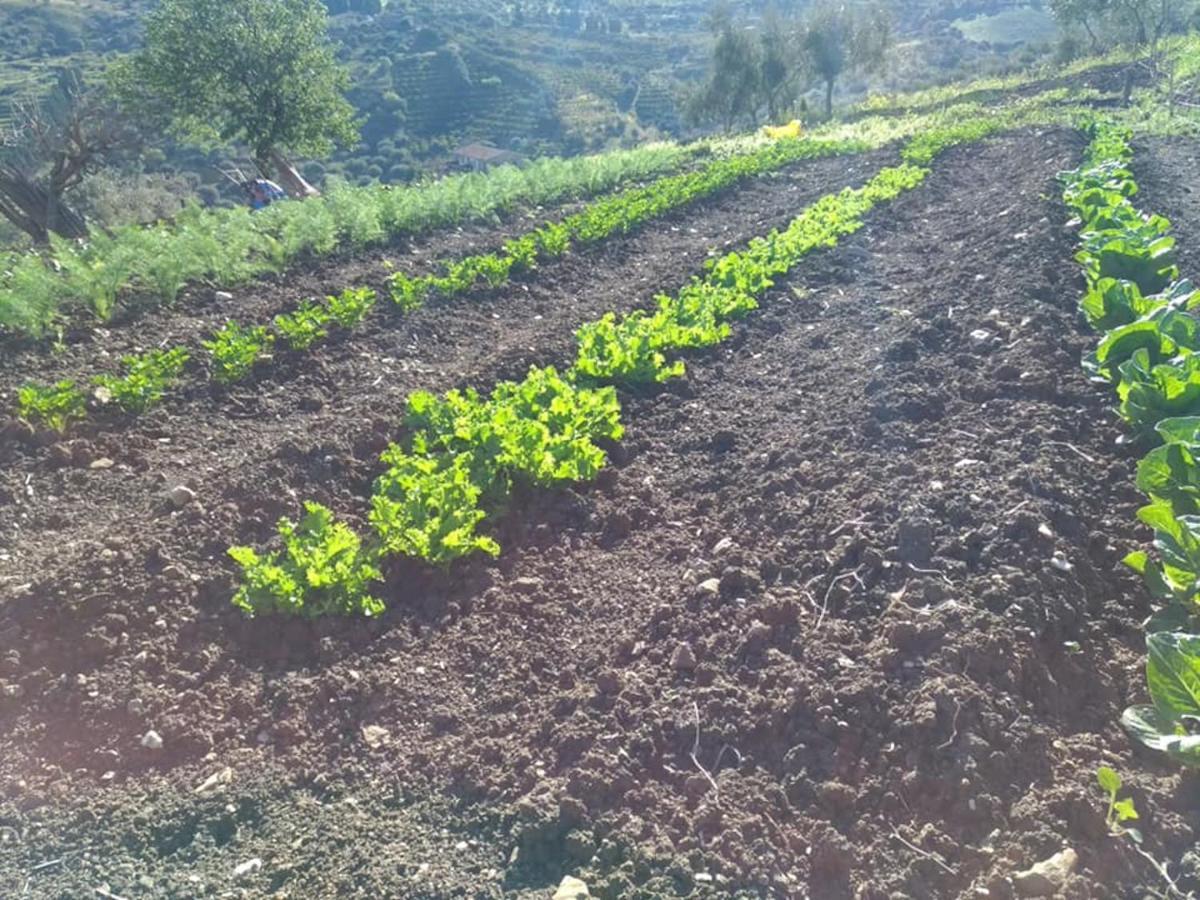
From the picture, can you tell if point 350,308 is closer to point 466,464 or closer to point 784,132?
point 466,464

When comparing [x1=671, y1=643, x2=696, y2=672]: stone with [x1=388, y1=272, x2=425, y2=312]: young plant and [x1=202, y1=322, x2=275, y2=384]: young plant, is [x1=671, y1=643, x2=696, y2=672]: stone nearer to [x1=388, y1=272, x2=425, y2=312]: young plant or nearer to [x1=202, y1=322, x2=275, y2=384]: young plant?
[x1=202, y1=322, x2=275, y2=384]: young plant

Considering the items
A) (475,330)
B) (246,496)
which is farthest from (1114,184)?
(246,496)

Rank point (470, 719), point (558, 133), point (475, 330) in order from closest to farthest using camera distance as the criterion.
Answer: point (470, 719)
point (475, 330)
point (558, 133)

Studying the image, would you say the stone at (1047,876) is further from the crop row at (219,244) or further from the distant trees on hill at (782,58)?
the distant trees on hill at (782,58)

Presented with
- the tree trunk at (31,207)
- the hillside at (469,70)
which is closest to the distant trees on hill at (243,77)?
the tree trunk at (31,207)

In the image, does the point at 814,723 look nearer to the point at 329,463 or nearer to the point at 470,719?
the point at 470,719

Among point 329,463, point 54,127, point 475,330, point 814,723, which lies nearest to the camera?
point 814,723

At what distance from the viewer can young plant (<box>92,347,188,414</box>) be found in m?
7.04

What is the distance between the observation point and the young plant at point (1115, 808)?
3.04 m

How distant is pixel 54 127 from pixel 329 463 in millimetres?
14105

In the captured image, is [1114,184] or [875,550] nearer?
[875,550]

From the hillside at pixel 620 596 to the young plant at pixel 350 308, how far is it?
1.9 inches

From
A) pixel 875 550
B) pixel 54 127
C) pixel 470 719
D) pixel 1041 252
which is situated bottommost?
pixel 470 719

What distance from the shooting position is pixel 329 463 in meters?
6.07
